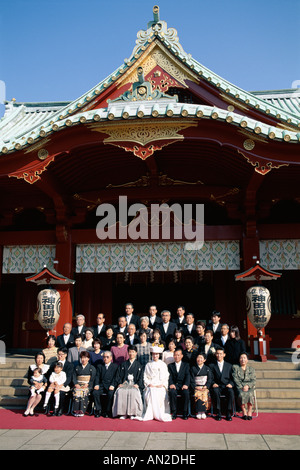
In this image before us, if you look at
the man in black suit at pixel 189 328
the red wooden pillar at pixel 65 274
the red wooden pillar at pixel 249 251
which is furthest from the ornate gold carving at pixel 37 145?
the red wooden pillar at pixel 249 251

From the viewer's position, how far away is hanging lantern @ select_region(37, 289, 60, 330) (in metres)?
8.21

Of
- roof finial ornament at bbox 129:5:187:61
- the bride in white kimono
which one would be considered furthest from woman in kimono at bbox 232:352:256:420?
roof finial ornament at bbox 129:5:187:61

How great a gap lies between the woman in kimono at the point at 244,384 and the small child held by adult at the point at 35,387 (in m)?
3.15

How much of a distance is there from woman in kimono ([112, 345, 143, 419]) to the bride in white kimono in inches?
5.4

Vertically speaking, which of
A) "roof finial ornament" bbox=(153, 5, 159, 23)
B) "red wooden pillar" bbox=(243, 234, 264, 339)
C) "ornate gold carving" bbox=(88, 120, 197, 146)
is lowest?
"red wooden pillar" bbox=(243, 234, 264, 339)

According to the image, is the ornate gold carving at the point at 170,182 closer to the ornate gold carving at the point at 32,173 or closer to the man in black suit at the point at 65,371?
the ornate gold carving at the point at 32,173

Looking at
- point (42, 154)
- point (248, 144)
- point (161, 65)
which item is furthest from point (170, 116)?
point (161, 65)

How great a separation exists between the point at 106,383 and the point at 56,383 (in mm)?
820

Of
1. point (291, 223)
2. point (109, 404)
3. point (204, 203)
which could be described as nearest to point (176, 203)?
point (204, 203)

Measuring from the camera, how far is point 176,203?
9.88 meters

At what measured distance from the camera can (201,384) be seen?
6.15m

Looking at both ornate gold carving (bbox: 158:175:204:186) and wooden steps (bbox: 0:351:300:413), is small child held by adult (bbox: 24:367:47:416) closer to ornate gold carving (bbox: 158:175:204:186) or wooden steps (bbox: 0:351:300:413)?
Result: wooden steps (bbox: 0:351:300:413)

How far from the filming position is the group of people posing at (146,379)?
19.7 feet
